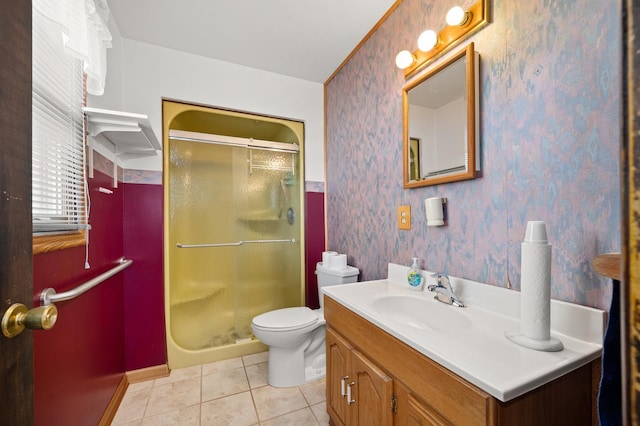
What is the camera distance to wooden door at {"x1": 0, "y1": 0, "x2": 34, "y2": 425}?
476 mm

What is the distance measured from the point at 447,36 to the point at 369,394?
1.63m

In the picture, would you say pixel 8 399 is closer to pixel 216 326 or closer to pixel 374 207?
pixel 374 207

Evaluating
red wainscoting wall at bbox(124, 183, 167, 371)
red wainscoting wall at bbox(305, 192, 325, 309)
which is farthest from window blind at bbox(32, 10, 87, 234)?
red wainscoting wall at bbox(305, 192, 325, 309)

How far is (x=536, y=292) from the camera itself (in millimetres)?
791

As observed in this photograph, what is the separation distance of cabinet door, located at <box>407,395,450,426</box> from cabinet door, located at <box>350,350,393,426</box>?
3.7 inches

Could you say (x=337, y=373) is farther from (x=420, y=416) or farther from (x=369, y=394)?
(x=420, y=416)

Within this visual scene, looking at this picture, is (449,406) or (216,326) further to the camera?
(216,326)

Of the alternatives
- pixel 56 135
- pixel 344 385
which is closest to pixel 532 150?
pixel 344 385

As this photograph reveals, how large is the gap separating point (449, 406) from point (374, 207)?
1271 millimetres

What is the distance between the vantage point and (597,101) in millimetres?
813

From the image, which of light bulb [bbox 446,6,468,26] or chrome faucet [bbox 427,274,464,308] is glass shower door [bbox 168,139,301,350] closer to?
chrome faucet [bbox 427,274,464,308]

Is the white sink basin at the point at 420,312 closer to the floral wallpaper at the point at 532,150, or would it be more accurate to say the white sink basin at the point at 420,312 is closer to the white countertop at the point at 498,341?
the white countertop at the point at 498,341

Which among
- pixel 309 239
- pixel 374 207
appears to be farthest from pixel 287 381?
pixel 374 207

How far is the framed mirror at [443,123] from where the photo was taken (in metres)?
1.16
